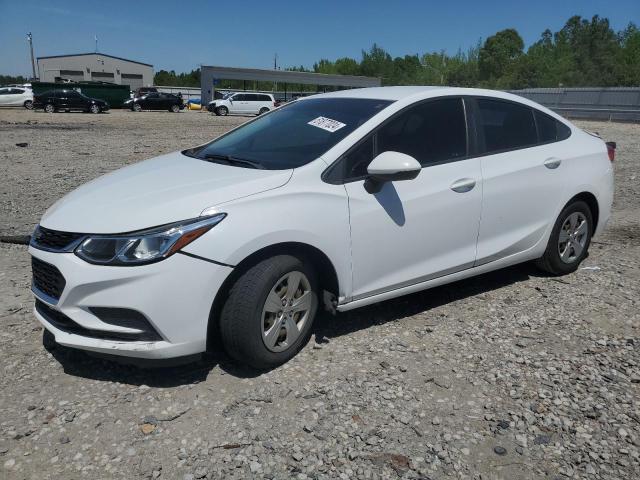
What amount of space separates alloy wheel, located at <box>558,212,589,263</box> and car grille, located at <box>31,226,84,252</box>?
3.96 meters

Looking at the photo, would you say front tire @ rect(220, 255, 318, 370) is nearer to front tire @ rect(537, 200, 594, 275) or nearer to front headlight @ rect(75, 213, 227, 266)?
front headlight @ rect(75, 213, 227, 266)

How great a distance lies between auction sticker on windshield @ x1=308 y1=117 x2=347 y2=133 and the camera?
3.78 meters

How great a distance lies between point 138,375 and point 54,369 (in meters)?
0.53

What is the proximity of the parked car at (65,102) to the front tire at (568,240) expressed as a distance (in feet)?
115

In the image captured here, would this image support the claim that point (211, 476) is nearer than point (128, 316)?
Yes

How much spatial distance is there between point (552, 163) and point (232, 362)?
3.10 metres

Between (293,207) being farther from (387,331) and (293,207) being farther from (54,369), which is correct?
(54,369)

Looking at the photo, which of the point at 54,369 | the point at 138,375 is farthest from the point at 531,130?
the point at 54,369

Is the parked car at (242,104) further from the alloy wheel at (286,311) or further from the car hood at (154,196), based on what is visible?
the alloy wheel at (286,311)

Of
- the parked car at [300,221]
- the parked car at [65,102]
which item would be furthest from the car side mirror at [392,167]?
the parked car at [65,102]

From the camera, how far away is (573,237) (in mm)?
5039

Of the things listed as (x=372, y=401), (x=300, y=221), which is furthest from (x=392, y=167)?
(x=372, y=401)

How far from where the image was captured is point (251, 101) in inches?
1545

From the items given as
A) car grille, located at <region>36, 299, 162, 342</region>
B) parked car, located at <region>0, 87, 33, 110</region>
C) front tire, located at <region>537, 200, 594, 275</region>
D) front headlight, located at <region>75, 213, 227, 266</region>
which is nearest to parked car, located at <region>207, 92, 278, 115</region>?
parked car, located at <region>0, 87, 33, 110</region>
